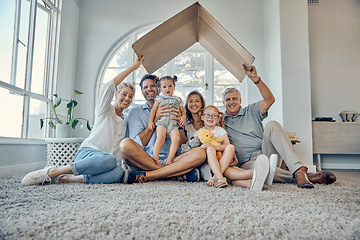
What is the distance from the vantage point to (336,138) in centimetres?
328

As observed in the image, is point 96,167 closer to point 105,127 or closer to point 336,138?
point 105,127

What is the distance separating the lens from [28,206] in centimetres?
106

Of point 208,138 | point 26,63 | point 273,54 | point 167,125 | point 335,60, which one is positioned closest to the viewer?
point 208,138

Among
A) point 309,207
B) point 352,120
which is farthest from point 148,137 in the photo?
point 352,120

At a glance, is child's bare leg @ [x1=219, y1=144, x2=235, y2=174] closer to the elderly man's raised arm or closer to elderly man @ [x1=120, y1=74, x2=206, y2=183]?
elderly man @ [x1=120, y1=74, x2=206, y2=183]

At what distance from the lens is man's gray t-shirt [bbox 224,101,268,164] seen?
77.2 inches

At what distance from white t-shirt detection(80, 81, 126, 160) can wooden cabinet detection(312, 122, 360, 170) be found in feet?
8.37

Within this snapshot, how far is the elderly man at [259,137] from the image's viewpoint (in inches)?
69.4

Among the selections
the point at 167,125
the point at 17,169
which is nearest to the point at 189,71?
the point at 167,125

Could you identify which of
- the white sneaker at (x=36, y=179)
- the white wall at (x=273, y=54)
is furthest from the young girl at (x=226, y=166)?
the white wall at (x=273, y=54)

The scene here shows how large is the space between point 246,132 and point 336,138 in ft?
6.41

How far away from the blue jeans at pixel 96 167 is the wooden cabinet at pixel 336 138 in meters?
2.62

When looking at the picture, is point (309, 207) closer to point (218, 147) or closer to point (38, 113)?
point (218, 147)

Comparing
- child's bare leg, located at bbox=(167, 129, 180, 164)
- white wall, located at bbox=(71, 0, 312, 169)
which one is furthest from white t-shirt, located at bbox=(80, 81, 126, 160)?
white wall, located at bbox=(71, 0, 312, 169)
